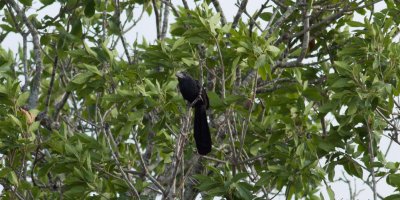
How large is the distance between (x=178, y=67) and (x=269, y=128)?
1158 millimetres

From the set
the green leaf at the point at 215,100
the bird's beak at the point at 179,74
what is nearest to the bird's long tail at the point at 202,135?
the bird's beak at the point at 179,74

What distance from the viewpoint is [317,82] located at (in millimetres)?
8484

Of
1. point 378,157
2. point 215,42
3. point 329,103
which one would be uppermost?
point 215,42

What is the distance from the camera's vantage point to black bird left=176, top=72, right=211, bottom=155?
25.7ft

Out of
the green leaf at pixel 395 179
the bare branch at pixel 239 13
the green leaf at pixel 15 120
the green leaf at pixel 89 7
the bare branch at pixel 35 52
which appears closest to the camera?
the green leaf at pixel 395 179

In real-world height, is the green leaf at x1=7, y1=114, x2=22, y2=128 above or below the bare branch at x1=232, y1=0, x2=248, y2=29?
below

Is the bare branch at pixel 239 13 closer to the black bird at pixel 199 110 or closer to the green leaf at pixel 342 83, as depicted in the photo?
the black bird at pixel 199 110

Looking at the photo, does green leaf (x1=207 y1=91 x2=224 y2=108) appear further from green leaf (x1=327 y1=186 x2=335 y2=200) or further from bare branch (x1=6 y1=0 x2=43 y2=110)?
bare branch (x1=6 y1=0 x2=43 y2=110)

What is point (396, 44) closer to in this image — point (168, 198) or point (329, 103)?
point (329, 103)

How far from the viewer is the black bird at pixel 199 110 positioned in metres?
7.84

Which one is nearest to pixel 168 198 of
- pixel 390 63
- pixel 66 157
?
pixel 66 157

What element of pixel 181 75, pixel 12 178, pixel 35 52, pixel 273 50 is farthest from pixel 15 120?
pixel 273 50

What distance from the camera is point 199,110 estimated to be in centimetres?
802

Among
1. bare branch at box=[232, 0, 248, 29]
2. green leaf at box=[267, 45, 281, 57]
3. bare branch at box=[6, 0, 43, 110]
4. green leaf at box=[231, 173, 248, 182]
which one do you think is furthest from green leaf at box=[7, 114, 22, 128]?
bare branch at box=[232, 0, 248, 29]
